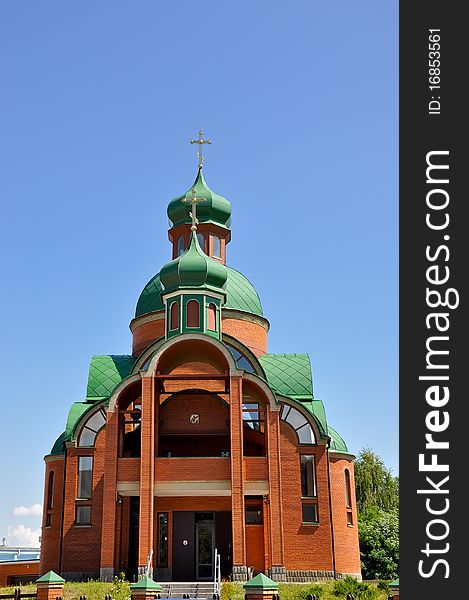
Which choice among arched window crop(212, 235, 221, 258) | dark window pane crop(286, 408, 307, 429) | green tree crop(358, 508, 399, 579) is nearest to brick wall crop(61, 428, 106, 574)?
dark window pane crop(286, 408, 307, 429)

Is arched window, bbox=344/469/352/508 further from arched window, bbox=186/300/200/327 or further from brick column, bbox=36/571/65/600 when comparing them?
brick column, bbox=36/571/65/600

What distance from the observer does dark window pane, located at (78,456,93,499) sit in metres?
23.9

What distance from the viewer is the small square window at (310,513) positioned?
23.2 m

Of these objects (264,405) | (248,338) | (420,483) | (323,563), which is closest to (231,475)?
(264,405)

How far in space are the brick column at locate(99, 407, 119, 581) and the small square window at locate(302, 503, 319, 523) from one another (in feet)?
19.4

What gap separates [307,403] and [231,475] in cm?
512

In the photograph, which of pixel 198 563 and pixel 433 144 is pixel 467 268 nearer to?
pixel 433 144

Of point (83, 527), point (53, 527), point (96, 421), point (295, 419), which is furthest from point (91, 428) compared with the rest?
point (295, 419)

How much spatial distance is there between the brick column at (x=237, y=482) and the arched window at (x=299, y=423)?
8.93 feet

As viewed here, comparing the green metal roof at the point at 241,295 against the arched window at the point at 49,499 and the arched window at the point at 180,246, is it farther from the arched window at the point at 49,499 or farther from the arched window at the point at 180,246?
the arched window at the point at 49,499

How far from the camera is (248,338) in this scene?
95.1 feet

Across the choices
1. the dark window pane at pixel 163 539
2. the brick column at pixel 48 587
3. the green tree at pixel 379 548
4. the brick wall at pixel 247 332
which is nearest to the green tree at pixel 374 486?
the green tree at pixel 379 548

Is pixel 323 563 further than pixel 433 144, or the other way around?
pixel 323 563

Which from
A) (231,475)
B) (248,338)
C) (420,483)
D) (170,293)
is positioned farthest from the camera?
(248,338)
